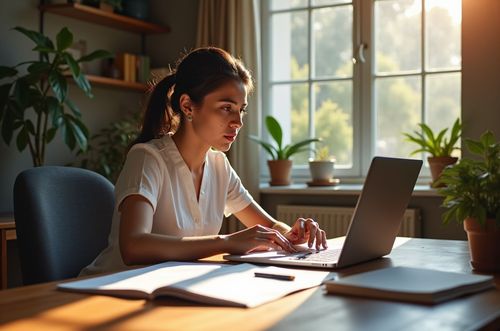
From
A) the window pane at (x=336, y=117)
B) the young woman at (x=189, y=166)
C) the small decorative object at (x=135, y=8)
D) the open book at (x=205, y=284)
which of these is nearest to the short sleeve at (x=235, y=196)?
the young woman at (x=189, y=166)

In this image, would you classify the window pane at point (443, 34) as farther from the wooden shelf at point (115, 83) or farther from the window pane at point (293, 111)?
the wooden shelf at point (115, 83)

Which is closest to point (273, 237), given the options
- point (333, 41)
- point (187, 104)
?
point (187, 104)

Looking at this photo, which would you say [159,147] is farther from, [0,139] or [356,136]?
[356,136]

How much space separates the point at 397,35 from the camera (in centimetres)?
389

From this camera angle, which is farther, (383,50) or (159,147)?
(383,50)

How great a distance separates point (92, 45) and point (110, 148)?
0.65 m

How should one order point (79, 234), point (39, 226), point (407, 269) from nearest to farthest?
point (407, 269) < point (39, 226) < point (79, 234)

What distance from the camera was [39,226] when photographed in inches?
73.7

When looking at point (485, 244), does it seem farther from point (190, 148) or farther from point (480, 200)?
point (190, 148)

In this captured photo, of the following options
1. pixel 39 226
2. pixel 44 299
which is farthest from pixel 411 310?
pixel 39 226

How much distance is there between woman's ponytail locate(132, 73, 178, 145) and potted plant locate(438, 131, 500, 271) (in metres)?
0.97

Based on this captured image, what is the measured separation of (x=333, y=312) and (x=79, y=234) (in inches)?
44.3

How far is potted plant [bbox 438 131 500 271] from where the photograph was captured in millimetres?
1489

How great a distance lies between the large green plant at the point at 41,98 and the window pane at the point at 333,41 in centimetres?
130
